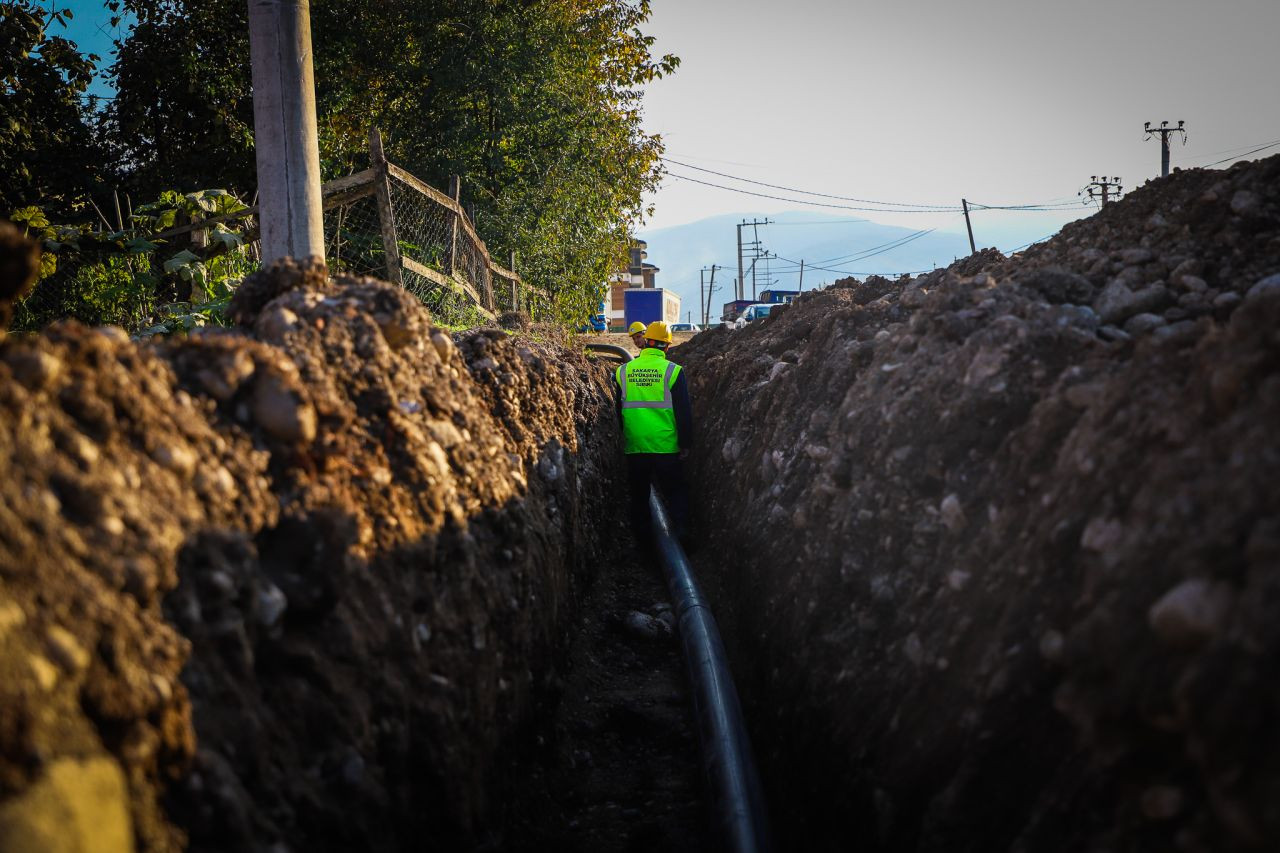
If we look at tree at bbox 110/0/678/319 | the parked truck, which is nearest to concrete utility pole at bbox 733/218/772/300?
the parked truck

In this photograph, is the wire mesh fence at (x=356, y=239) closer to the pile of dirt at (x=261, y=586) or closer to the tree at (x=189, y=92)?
the tree at (x=189, y=92)

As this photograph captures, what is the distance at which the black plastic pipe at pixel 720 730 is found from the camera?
3.51m

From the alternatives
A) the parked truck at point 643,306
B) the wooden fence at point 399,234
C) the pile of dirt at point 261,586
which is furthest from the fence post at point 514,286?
the parked truck at point 643,306

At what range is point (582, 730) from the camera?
450 centimetres

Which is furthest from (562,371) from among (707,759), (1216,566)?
(1216,566)

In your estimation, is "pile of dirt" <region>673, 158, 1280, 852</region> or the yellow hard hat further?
the yellow hard hat

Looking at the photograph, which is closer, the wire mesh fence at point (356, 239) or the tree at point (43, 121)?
the wire mesh fence at point (356, 239)

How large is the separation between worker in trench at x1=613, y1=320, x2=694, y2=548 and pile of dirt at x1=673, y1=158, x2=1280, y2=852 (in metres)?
1.85

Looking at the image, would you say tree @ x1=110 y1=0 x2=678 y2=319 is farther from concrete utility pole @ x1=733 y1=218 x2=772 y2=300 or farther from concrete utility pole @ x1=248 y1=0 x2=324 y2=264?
concrete utility pole @ x1=733 y1=218 x2=772 y2=300

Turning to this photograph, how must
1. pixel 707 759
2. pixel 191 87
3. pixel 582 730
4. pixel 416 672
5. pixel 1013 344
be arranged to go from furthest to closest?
1. pixel 191 87
2. pixel 582 730
3. pixel 707 759
4. pixel 1013 344
5. pixel 416 672

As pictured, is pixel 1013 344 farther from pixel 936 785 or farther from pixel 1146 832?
pixel 1146 832

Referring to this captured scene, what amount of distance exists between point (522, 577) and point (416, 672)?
1185 mm

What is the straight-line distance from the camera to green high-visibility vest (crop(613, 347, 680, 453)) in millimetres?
7422

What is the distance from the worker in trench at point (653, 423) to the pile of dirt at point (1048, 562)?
1847 mm
